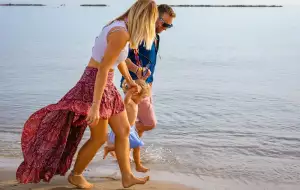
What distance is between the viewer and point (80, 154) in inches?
177

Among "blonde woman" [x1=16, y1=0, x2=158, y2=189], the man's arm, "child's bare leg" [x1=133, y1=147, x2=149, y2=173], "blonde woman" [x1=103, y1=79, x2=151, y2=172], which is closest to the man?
the man's arm

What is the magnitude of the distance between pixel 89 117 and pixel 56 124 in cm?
35

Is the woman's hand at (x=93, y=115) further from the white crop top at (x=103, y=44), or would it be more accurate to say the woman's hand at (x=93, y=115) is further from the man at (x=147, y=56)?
the man at (x=147, y=56)

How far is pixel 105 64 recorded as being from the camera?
4.08m

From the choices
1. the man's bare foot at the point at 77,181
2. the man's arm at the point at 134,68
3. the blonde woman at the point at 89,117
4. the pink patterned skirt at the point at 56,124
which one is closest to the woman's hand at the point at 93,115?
the blonde woman at the point at 89,117

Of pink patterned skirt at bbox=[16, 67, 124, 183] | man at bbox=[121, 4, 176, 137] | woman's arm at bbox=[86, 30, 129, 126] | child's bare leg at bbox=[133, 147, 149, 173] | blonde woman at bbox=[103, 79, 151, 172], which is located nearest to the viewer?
woman's arm at bbox=[86, 30, 129, 126]

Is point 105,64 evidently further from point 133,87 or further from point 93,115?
point 133,87

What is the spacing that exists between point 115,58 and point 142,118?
1.44 m

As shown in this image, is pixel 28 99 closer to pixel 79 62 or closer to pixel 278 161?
pixel 278 161

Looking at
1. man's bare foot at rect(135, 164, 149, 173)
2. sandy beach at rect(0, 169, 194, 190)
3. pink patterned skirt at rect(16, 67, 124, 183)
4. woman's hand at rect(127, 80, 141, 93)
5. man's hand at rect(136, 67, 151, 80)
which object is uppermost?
man's hand at rect(136, 67, 151, 80)

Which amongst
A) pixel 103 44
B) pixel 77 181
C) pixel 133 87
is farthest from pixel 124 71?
pixel 77 181

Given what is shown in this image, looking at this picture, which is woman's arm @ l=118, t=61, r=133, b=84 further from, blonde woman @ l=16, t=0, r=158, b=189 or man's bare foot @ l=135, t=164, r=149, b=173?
man's bare foot @ l=135, t=164, r=149, b=173

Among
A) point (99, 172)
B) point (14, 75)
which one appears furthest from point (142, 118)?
point (14, 75)

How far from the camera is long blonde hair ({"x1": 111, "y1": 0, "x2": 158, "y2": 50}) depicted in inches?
160
